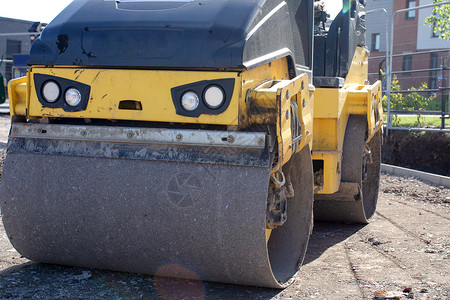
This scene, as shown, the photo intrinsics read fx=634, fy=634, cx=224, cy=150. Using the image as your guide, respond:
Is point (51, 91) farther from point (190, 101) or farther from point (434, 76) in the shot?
point (434, 76)

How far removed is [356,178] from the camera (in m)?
5.25

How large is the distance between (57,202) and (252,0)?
1.50 m

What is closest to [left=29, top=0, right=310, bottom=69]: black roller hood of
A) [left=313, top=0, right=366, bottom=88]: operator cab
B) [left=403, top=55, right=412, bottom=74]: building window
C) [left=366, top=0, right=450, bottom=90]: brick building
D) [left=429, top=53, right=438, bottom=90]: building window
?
[left=313, top=0, right=366, bottom=88]: operator cab

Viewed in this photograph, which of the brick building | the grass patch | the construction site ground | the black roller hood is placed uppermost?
the brick building

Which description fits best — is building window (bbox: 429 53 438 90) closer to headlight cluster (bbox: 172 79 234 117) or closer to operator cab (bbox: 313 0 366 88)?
operator cab (bbox: 313 0 366 88)

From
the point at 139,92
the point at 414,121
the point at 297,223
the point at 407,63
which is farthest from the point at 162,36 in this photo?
the point at 407,63

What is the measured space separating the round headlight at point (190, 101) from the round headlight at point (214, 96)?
6 cm

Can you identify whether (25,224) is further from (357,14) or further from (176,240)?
(357,14)

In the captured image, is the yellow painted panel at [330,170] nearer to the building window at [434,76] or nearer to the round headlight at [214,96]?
the round headlight at [214,96]

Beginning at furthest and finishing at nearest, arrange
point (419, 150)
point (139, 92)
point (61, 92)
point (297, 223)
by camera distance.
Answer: point (419, 150)
point (297, 223)
point (61, 92)
point (139, 92)

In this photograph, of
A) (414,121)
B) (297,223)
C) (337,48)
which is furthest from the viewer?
(414,121)

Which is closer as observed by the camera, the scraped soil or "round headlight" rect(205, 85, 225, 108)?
"round headlight" rect(205, 85, 225, 108)

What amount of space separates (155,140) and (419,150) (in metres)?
8.72

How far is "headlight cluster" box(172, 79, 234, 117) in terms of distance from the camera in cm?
314
